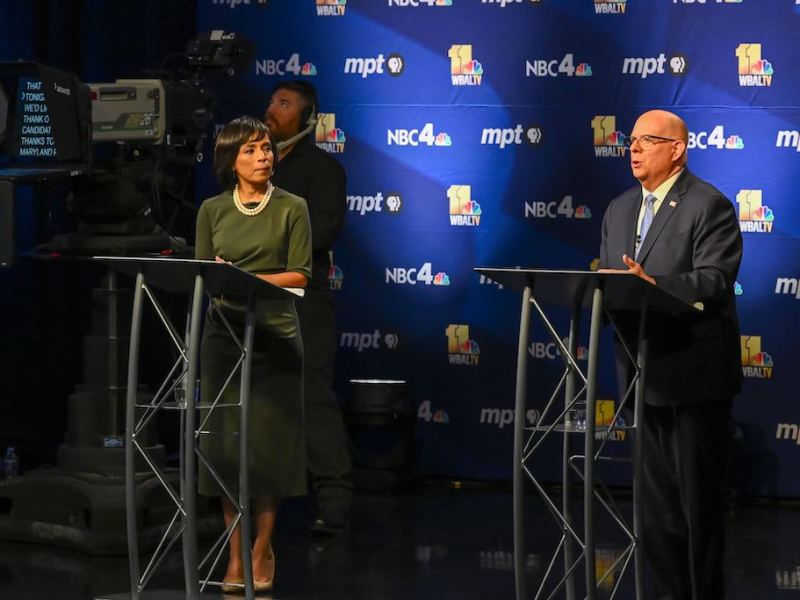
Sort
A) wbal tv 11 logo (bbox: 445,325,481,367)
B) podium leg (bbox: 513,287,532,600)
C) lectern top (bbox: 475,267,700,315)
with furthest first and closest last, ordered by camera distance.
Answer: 1. wbal tv 11 logo (bbox: 445,325,481,367)
2. podium leg (bbox: 513,287,532,600)
3. lectern top (bbox: 475,267,700,315)

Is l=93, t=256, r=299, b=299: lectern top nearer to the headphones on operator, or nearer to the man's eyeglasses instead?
the man's eyeglasses

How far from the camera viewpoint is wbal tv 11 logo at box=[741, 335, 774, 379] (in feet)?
22.7

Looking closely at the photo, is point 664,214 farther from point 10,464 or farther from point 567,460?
point 10,464

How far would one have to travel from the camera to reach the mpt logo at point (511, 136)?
23.7 ft

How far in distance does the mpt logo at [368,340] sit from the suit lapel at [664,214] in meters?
3.19

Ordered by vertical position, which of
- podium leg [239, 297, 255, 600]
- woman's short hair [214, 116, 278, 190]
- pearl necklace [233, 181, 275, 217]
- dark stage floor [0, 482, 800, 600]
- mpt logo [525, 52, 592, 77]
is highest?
mpt logo [525, 52, 592, 77]

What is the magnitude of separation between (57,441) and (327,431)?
5.92ft

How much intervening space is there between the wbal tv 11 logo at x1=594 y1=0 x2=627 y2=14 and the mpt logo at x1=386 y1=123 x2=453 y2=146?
38.2 inches

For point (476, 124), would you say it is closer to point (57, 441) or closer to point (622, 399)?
point (57, 441)

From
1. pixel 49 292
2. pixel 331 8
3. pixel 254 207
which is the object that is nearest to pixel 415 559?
pixel 254 207

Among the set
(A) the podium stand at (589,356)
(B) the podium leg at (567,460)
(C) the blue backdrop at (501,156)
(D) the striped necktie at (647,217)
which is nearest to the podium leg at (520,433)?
(A) the podium stand at (589,356)

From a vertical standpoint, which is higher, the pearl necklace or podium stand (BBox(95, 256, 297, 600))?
the pearl necklace

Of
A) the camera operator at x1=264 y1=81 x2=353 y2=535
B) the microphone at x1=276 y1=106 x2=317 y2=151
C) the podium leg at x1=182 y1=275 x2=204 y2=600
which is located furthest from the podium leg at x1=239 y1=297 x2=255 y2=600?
the microphone at x1=276 y1=106 x2=317 y2=151

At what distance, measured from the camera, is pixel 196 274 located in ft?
14.5
